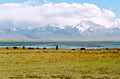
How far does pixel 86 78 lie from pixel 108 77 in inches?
75.6

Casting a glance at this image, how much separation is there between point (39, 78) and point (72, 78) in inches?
104

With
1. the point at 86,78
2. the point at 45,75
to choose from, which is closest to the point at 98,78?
the point at 86,78

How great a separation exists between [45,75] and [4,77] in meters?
3.54

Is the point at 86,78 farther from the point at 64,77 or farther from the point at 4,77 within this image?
the point at 4,77

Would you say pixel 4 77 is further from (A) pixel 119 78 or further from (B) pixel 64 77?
(A) pixel 119 78

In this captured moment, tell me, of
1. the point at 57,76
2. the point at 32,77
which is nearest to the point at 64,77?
the point at 57,76

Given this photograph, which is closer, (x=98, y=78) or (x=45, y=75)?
(x=98, y=78)

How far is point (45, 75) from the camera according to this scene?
92.5ft

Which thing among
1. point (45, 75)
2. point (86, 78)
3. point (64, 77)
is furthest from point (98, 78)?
point (45, 75)

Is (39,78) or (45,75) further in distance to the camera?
(45,75)

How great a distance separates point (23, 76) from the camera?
2762 cm

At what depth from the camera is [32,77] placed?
27.0m

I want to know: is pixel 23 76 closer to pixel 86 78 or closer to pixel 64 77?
pixel 64 77

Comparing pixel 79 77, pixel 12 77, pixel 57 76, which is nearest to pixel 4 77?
pixel 12 77
